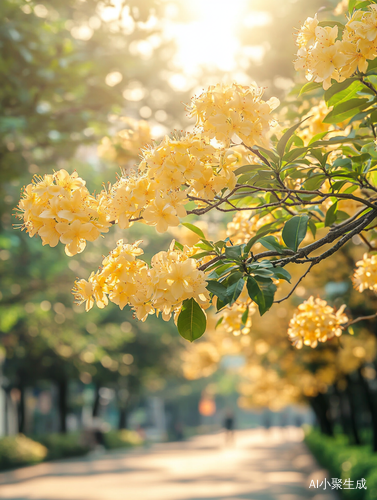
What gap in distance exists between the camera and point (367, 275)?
3363mm

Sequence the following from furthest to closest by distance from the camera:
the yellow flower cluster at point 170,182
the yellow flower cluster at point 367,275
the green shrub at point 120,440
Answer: the green shrub at point 120,440 → the yellow flower cluster at point 367,275 → the yellow flower cluster at point 170,182

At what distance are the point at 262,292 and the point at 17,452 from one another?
62.2 feet

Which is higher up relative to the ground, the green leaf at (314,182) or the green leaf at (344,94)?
the green leaf at (344,94)

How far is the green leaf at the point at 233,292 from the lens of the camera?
2.08 m

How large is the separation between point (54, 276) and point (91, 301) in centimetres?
1364

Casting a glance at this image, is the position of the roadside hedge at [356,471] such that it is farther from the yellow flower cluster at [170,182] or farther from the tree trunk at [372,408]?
the yellow flower cluster at [170,182]

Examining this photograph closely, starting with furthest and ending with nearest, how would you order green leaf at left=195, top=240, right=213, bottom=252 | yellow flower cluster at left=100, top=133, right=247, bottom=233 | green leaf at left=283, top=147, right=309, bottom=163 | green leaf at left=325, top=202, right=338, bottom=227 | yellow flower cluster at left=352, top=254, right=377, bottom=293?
yellow flower cluster at left=352, top=254, right=377, bottom=293 → green leaf at left=325, top=202, right=338, bottom=227 → green leaf at left=195, top=240, right=213, bottom=252 → green leaf at left=283, top=147, right=309, bottom=163 → yellow flower cluster at left=100, top=133, right=247, bottom=233

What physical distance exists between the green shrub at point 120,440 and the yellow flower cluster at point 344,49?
30.4 metres

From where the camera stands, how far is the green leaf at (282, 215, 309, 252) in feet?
7.68

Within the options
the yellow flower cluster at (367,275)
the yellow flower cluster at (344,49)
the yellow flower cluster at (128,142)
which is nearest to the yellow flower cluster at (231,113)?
the yellow flower cluster at (344,49)

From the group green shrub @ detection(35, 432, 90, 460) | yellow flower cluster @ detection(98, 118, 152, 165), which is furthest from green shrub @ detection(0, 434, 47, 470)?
yellow flower cluster @ detection(98, 118, 152, 165)

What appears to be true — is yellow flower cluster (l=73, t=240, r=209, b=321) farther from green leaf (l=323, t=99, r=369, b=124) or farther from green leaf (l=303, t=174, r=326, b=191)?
green leaf (l=323, t=99, r=369, b=124)

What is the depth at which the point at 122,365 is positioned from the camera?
90.6ft

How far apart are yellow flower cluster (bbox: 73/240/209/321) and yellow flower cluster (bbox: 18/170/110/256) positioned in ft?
0.59
